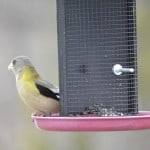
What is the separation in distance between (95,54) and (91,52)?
0.09ft

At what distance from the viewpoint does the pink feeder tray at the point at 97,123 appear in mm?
6309

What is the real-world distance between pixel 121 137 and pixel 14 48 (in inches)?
52.1

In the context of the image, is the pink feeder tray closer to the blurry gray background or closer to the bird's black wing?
the bird's black wing

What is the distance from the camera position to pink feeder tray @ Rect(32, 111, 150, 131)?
6.31 m

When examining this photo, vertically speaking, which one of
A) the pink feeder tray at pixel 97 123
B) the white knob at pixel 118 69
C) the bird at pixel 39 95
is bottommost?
the pink feeder tray at pixel 97 123

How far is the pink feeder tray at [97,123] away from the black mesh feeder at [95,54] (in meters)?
0.42

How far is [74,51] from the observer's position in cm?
689

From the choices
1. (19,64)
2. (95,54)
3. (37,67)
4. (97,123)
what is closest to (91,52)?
(95,54)

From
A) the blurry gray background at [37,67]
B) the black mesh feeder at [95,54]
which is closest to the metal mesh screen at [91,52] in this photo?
the black mesh feeder at [95,54]

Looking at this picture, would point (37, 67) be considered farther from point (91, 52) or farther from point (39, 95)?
point (91, 52)

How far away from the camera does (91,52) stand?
6906mm

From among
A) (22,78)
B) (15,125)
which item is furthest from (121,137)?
(22,78)

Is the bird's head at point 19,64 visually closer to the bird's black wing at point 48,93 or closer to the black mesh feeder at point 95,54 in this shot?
the bird's black wing at point 48,93

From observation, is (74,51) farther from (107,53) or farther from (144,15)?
(144,15)
